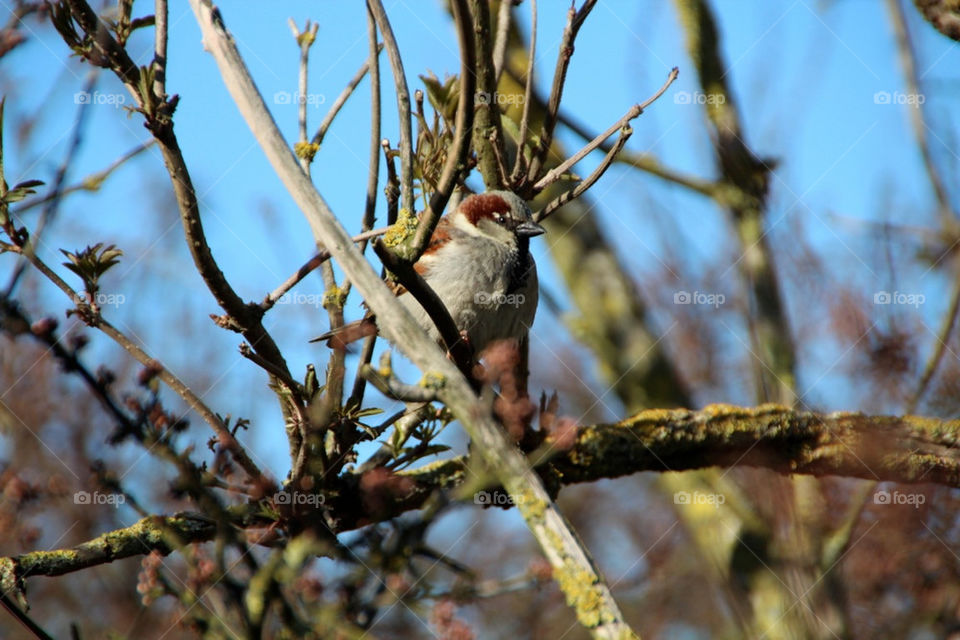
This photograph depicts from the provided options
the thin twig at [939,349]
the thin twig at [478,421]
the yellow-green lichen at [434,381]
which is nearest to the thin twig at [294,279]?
the thin twig at [478,421]

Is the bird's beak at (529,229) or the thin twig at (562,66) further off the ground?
the thin twig at (562,66)

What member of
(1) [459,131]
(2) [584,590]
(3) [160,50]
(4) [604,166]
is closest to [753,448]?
(4) [604,166]

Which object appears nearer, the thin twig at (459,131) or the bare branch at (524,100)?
the thin twig at (459,131)

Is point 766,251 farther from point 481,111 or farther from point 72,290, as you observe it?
point 72,290

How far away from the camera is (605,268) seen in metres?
4.91

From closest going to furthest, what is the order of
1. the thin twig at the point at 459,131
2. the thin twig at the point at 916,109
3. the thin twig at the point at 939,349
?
the thin twig at the point at 459,131
the thin twig at the point at 939,349
the thin twig at the point at 916,109

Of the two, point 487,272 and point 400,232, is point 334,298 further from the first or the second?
point 487,272

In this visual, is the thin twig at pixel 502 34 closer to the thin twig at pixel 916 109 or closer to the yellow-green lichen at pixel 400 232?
the yellow-green lichen at pixel 400 232

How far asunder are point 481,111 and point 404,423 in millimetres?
1059

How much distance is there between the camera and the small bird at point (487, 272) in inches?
142

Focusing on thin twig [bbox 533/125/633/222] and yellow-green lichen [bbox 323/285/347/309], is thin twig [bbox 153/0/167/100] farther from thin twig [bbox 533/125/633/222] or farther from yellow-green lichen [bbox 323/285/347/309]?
thin twig [bbox 533/125/633/222]

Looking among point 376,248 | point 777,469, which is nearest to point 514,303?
point 777,469

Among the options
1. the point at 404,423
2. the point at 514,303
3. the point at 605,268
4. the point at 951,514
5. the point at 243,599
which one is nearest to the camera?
the point at 243,599

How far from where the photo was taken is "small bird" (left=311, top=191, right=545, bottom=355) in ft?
11.9
